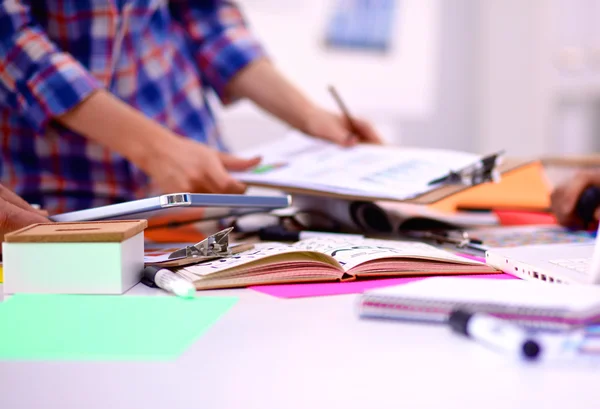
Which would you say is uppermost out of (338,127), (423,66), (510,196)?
(423,66)

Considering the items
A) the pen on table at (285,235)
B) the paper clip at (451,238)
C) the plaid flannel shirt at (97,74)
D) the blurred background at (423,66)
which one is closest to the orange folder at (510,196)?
the paper clip at (451,238)

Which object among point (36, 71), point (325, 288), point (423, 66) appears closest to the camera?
point (325, 288)

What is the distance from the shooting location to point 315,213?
0.99m

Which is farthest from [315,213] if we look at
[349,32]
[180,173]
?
[349,32]

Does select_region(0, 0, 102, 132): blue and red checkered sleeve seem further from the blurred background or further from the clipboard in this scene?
the blurred background

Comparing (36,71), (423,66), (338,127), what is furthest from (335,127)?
(423,66)

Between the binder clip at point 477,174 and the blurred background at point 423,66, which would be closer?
the binder clip at point 477,174

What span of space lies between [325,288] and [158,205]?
0.19m

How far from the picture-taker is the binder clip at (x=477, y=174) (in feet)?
2.85

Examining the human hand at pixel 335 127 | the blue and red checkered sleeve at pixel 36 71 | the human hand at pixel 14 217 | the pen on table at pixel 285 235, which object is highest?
the blue and red checkered sleeve at pixel 36 71

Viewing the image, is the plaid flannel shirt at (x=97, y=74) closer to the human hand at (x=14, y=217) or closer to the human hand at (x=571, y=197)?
the human hand at (x=14, y=217)

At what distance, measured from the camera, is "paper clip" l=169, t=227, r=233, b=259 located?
0.66 m

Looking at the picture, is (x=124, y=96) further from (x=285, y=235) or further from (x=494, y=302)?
(x=494, y=302)

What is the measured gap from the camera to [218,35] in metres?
1.29
